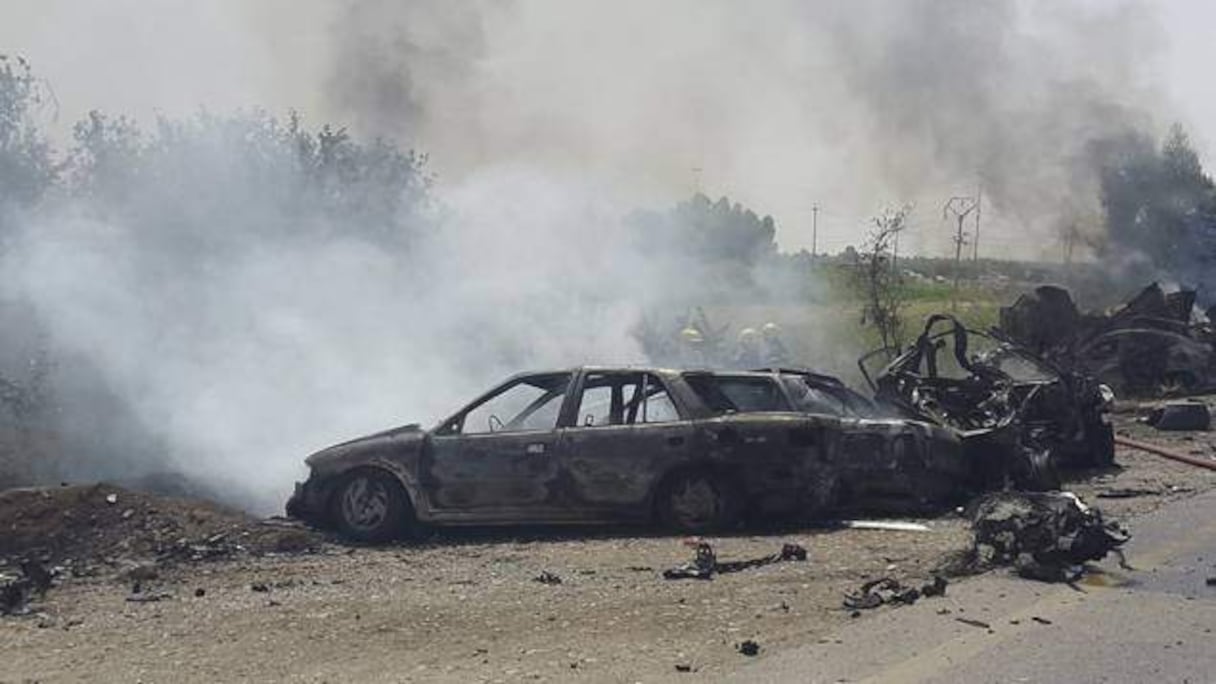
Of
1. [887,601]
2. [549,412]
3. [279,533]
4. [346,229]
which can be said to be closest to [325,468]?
[279,533]

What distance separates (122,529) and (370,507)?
1.78 m

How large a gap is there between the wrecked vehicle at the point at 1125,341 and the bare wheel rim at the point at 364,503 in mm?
17080

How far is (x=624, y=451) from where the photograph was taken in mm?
10641

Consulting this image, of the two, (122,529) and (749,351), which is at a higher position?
(749,351)

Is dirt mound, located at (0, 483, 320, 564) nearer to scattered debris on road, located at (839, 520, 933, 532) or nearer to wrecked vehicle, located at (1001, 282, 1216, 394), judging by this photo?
scattered debris on road, located at (839, 520, 933, 532)

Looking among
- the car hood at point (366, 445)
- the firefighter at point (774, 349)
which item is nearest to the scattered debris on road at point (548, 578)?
the car hood at point (366, 445)

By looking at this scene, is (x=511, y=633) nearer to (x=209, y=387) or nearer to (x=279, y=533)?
(x=279, y=533)

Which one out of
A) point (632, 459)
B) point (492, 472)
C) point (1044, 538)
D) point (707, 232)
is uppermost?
point (707, 232)

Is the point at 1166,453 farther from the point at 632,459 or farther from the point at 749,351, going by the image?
the point at 632,459

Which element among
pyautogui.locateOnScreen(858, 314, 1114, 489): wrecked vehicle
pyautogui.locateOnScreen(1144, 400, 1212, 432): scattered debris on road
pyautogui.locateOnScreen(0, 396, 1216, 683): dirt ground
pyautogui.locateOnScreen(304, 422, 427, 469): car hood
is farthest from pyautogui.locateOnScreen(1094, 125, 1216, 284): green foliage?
pyautogui.locateOnScreen(304, 422, 427, 469): car hood

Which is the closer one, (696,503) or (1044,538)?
(1044,538)

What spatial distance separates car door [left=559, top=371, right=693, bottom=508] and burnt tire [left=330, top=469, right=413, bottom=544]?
1295 mm

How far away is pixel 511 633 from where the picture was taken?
23.4 ft

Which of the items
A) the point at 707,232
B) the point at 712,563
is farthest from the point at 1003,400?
the point at 707,232
